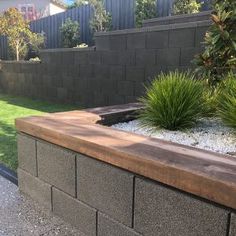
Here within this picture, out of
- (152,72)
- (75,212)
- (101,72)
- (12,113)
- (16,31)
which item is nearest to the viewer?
(75,212)

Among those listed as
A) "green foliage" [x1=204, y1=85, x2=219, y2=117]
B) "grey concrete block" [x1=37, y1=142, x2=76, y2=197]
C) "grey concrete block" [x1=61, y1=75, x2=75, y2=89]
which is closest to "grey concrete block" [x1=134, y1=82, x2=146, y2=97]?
"grey concrete block" [x1=61, y1=75, x2=75, y2=89]

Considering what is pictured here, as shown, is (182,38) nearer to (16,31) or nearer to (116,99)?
(116,99)

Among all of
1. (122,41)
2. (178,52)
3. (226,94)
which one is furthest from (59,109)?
(226,94)

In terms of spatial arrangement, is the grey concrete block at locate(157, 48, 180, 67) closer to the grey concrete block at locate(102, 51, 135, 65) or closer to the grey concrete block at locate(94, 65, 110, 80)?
the grey concrete block at locate(102, 51, 135, 65)

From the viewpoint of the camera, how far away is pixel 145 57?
6.55 metres

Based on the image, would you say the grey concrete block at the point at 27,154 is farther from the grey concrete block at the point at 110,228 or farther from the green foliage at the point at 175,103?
the green foliage at the point at 175,103

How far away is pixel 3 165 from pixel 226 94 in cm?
267

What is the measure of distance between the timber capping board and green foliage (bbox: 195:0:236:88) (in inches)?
55.2

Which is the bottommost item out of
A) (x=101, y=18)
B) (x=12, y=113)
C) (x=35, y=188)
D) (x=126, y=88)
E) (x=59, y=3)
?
(x=12, y=113)

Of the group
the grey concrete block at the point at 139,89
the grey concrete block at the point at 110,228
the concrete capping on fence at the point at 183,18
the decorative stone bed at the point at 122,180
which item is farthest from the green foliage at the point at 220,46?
the grey concrete block at the point at 139,89

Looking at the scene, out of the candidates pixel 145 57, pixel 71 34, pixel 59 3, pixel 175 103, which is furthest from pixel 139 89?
pixel 59 3

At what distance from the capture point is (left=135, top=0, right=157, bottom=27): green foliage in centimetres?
814

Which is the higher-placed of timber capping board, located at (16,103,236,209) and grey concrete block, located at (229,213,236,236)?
timber capping board, located at (16,103,236,209)

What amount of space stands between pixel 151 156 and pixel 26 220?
144 cm
